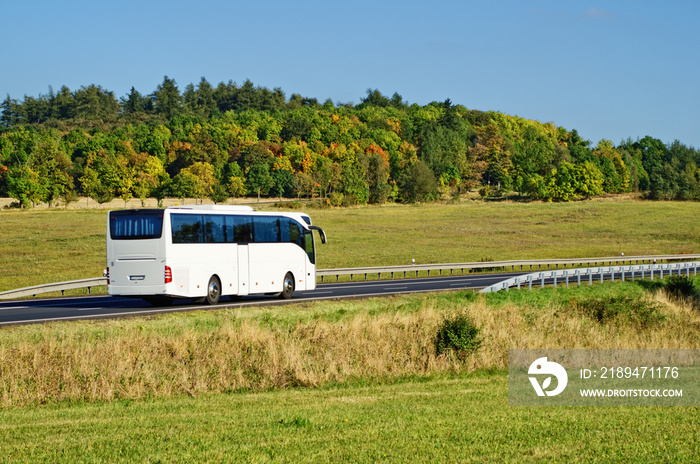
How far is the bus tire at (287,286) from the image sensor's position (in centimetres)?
2988

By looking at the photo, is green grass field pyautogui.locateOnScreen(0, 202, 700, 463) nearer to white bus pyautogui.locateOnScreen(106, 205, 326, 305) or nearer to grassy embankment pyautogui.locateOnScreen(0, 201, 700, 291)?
white bus pyautogui.locateOnScreen(106, 205, 326, 305)

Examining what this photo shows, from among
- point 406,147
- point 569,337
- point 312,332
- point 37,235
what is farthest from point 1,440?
point 406,147

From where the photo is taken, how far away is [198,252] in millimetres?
25484

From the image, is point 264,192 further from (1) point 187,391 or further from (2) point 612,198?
(1) point 187,391

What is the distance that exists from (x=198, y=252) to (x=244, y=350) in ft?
31.1

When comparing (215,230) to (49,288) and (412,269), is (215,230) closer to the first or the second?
(49,288)

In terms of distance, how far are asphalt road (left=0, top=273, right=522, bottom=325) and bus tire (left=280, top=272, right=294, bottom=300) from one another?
32 centimetres

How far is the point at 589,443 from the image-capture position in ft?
29.9

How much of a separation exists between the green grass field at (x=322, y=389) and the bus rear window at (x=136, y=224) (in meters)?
3.25

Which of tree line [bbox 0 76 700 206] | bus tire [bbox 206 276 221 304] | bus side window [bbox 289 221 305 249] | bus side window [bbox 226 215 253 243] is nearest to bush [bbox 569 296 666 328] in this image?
bus side window [bbox 289 221 305 249]

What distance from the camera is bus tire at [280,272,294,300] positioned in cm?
2988

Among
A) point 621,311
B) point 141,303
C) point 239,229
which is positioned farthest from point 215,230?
point 621,311

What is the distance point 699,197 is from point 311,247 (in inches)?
5420

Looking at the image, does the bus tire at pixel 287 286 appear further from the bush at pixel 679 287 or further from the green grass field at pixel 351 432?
the bush at pixel 679 287
